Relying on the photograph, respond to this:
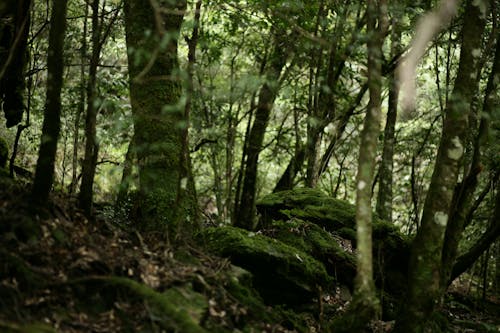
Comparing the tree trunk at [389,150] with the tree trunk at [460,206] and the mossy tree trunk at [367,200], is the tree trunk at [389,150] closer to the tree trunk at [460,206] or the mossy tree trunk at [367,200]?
the tree trunk at [460,206]

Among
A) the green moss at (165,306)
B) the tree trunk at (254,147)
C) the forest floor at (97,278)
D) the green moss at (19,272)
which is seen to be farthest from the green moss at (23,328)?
the tree trunk at (254,147)

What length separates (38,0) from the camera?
992 centimetres

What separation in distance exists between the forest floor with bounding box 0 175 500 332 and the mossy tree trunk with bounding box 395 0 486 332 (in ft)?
4.67

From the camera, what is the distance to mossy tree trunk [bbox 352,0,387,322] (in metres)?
5.29

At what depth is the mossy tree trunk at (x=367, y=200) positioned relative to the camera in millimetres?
5285

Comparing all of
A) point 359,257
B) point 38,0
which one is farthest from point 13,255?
point 38,0

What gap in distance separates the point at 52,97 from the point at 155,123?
252cm

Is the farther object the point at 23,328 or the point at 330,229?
the point at 330,229

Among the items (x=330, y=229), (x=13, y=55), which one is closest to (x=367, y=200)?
(x=330, y=229)

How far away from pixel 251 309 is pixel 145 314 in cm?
146

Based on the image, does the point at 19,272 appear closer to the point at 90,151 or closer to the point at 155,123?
the point at 90,151

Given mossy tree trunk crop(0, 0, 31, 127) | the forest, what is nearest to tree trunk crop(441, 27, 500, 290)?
the forest

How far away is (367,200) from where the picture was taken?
546 cm

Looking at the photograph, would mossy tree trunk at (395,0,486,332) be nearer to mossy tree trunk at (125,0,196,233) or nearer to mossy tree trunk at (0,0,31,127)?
mossy tree trunk at (125,0,196,233)
